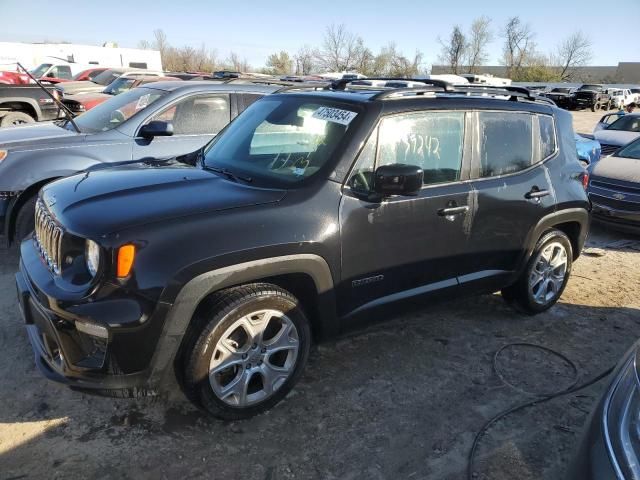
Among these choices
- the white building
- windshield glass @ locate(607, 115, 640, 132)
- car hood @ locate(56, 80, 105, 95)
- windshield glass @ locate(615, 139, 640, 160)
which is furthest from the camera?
the white building

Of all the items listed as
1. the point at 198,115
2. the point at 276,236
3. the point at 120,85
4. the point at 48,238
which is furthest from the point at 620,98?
the point at 48,238

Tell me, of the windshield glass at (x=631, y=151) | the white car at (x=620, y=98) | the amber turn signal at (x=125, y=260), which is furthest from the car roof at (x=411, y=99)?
the white car at (x=620, y=98)

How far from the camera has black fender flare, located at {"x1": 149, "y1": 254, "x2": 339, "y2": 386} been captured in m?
2.45

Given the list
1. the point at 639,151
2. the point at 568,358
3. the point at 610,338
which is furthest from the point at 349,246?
the point at 639,151

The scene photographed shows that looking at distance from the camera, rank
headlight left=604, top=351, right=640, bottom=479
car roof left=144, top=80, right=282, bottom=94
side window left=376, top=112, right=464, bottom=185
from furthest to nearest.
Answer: car roof left=144, top=80, right=282, bottom=94 → side window left=376, top=112, right=464, bottom=185 → headlight left=604, top=351, right=640, bottom=479

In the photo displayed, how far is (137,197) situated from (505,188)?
8.39 ft

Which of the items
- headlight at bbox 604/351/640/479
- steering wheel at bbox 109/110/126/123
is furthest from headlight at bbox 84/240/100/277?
steering wheel at bbox 109/110/126/123

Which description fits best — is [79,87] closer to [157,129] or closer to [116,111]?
[116,111]

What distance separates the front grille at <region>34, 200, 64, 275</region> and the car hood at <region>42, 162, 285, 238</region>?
2.2 inches

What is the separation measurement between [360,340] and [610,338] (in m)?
2.06

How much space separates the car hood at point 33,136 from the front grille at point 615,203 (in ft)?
22.2

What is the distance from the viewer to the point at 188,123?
226 inches

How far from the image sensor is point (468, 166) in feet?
11.6

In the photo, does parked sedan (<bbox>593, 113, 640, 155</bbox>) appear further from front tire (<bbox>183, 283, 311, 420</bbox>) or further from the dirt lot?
front tire (<bbox>183, 283, 311, 420</bbox>)
